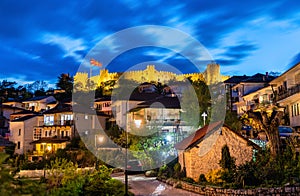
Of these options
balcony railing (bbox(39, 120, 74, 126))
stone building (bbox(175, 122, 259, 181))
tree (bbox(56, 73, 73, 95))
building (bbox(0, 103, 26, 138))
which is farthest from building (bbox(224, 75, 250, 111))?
tree (bbox(56, 73, 73, 95))

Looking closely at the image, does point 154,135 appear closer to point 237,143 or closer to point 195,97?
point 195,97

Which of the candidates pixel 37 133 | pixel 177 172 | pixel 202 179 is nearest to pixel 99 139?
pixel 37 133

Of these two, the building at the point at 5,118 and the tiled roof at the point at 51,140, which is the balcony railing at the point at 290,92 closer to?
the tiled roof at the point at 51,140

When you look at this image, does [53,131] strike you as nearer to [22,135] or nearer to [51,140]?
[51,140]

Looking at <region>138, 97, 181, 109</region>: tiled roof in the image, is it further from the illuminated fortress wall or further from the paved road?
the illuminated fortress wall

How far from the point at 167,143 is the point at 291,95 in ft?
34.7

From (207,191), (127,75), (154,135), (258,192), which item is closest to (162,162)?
(154,135)

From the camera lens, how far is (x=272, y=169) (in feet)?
46.4

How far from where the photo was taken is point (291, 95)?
82.6 feet

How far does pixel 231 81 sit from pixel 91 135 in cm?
2512

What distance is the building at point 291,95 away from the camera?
2519 cm

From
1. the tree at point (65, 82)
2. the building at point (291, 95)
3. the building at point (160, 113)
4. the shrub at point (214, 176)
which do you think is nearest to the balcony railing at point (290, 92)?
the building at point (291, 95)

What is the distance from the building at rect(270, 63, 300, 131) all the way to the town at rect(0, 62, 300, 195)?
9 cm

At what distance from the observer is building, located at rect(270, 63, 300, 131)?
25191 mm
